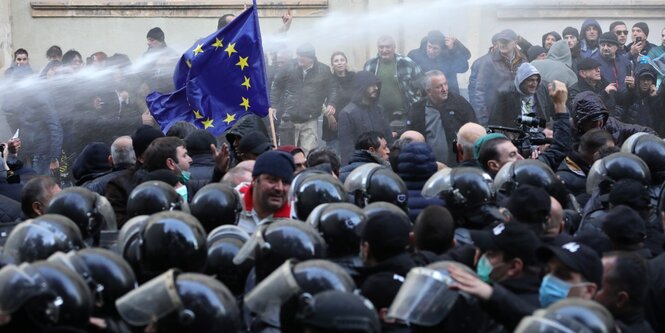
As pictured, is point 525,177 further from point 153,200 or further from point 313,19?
point 313,19

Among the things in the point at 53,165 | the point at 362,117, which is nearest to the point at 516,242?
the point at 362,117

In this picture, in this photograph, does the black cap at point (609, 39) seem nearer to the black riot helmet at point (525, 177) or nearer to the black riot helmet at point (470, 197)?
the black riot helmet at point (525, 177)

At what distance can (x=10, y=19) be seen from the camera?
18.9m

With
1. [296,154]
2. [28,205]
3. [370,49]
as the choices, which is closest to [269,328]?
[28,205]

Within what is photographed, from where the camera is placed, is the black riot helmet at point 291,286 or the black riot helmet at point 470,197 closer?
the black riot helmet at point 291,286

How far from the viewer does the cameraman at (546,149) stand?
9430mm

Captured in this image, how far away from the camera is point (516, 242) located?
21.4 ft

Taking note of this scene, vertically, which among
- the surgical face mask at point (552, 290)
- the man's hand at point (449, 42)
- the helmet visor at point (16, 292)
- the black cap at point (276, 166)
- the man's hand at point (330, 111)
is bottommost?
the man's hand at point (330, 111)

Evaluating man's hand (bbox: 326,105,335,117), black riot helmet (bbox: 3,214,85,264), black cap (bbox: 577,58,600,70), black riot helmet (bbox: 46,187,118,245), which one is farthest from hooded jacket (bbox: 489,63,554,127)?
black riot helmet (bbox: 3,214,85,264)

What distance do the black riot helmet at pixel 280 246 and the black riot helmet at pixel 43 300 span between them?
3.88ft

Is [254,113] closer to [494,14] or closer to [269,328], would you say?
[269,328]

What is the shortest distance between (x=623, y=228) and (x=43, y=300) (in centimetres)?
310

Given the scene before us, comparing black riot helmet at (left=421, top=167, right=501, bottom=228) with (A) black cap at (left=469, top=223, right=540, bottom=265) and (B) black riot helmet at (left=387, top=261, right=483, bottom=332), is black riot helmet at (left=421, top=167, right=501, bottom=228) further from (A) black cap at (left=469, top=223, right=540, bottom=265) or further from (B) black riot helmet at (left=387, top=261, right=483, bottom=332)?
(B) black riot helmet at (left=387, top=261, right=483, bottom=332)

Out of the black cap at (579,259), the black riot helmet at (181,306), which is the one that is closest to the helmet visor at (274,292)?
the black riot helmet at (181,306)
